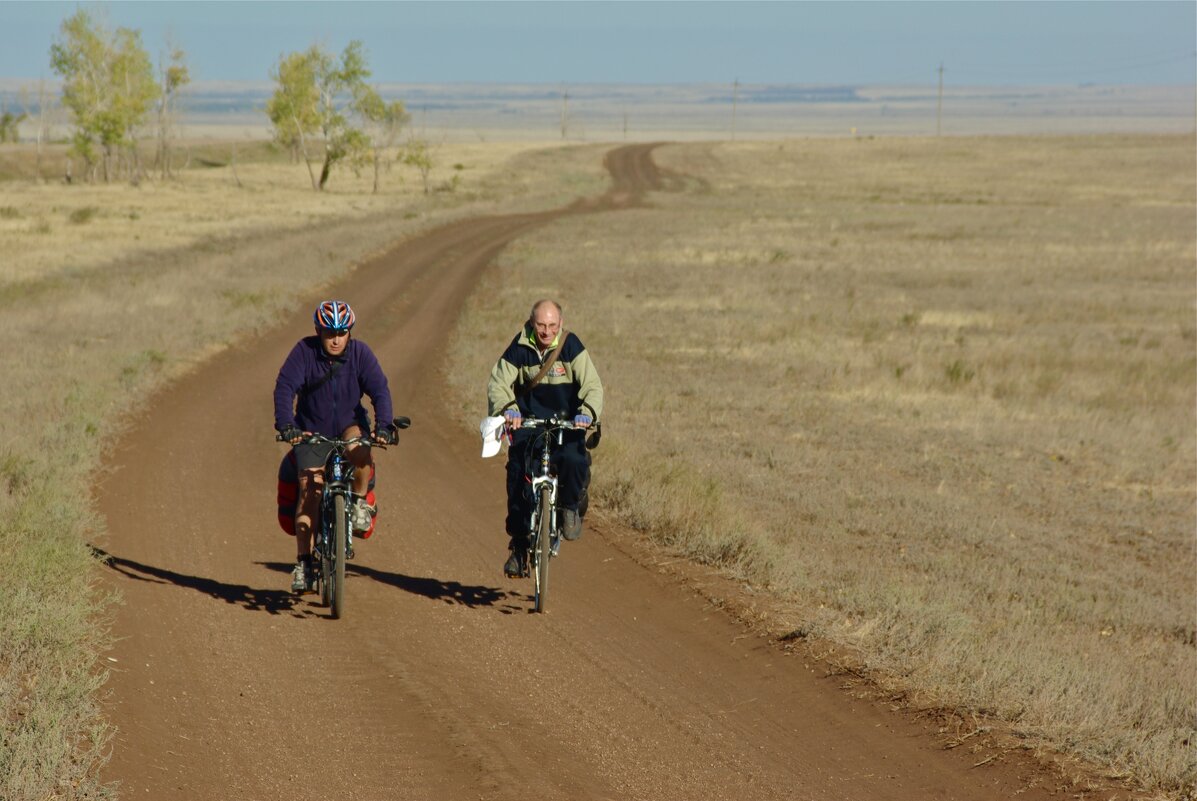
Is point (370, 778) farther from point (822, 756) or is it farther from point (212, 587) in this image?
point (212, 587)

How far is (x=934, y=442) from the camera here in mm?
19344

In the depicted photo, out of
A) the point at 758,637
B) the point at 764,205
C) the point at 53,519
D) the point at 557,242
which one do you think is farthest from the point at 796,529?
the point at 764,205

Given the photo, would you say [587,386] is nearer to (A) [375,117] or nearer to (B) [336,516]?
(B) [336,516]

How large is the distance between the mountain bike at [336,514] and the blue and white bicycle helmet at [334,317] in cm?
75

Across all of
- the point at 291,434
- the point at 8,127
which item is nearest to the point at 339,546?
the point at 291,434

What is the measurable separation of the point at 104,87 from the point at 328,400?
9194 cm

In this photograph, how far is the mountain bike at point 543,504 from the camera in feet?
30.4

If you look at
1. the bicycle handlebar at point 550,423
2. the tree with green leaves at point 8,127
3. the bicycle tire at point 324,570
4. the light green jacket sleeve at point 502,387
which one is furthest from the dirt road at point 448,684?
the tree with green leaves at point 8,127

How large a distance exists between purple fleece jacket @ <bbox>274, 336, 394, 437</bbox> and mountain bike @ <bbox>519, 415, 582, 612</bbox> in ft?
3.63

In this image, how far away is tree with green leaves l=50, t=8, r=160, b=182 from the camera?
8625 centimetres

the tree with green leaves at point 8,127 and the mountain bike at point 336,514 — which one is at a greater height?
the tree with green leaves at point 8,127

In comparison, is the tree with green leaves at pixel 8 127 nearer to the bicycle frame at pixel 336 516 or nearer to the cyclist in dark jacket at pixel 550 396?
the bicycle frame at pixel 336 516

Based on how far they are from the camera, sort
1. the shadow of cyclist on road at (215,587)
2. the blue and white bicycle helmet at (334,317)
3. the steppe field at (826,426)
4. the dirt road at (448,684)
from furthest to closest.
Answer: the shadow of cyclist on road at (215,587) < the blue and white bicycle helmet at (334,317) < the steppe field at (826,426) < the dirt road at (448,684)

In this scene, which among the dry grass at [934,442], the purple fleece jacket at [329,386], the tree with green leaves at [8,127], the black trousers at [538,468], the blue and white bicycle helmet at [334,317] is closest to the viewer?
the blue and white bicycle helmet at [334,317]
